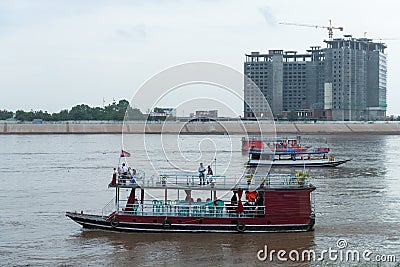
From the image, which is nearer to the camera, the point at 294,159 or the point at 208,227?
the point at 208,227

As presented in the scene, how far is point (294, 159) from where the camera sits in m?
71.3

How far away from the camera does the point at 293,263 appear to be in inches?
1037

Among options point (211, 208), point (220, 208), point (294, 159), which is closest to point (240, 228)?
point (220, 208)

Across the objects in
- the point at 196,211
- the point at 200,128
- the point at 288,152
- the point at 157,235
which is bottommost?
the point at 157,235

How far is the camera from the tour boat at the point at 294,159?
6975 centimetres

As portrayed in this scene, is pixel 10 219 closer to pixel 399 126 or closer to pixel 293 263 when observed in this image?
pixel 293 263

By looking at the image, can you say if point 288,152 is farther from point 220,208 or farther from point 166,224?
point 166,224

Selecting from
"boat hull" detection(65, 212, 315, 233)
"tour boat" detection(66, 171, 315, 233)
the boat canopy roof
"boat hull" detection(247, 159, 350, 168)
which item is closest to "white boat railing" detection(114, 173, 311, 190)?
"tour boat" detection(66, 171, 315, 233)

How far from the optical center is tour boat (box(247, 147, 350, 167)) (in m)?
69.8

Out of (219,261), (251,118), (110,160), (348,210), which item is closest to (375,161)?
(110,160)

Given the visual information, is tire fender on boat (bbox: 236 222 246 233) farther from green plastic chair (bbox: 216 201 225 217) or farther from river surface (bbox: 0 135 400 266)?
green plastic chair (bbox: 216 201 225 217)

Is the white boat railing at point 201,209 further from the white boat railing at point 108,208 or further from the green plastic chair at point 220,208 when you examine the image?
the white boat railing at point 108,208

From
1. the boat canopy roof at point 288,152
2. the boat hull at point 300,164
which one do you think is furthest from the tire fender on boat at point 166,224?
the boat canopy roof at point 288,152

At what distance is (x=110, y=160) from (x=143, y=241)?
49.6 m
